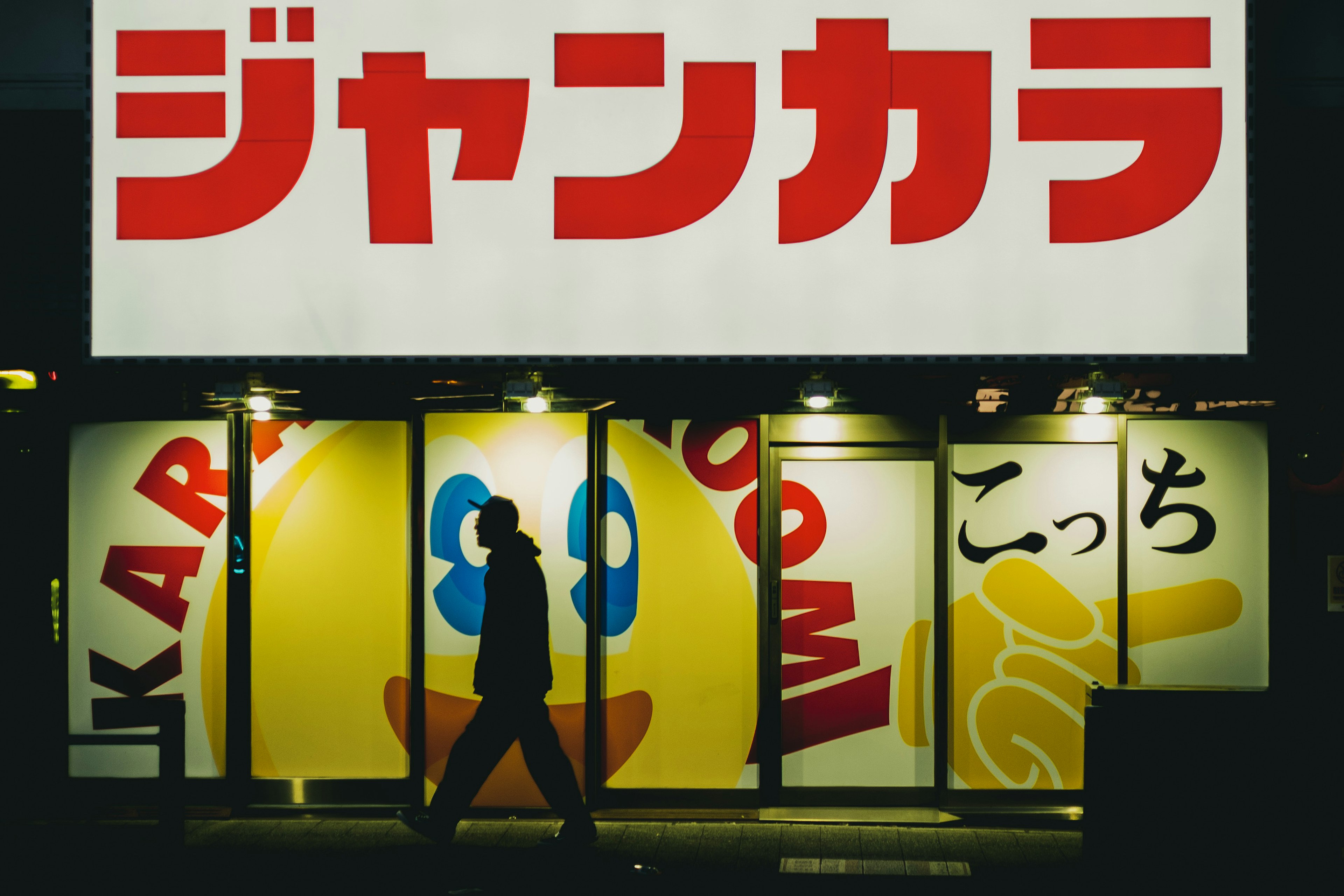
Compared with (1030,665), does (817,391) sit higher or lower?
higher

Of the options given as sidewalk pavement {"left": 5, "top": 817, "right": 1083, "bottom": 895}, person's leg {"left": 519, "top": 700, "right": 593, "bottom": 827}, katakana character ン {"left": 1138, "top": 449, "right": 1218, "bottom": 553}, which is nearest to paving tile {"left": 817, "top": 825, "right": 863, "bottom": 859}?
sidewalk pavement {"left": 5, "top": 817, "right": 1083, "bottom": 895}

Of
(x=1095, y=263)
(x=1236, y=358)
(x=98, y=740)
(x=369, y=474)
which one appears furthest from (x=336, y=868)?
(x=1236, y=358)

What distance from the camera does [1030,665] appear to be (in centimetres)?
677

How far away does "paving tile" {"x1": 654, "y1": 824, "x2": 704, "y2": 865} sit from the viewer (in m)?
6.16

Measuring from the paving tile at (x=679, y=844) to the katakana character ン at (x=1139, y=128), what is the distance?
14.8ft

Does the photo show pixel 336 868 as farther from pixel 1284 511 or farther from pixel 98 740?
pixel 1284 511

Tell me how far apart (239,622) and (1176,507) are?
6634 millimetres

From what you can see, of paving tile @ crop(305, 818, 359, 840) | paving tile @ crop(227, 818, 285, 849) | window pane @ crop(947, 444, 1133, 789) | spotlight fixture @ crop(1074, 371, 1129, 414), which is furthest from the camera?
window pane @ crop(947, 444, 1133, 789)

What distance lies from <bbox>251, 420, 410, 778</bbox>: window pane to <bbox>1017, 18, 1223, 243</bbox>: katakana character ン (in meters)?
5.04

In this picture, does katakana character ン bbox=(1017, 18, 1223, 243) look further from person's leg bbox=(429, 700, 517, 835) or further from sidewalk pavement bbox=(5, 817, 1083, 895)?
person's leg bbox=(429, 700, 517, 835)

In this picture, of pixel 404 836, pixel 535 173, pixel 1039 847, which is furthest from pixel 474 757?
pixel 1039 847

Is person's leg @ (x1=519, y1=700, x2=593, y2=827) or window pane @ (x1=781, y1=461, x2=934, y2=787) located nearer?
person's leg @ (x1=519, y1=700, x2=593, y2=827)

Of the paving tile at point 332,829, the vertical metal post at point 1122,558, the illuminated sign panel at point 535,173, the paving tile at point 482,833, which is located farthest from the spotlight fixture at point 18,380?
the vertical metal post at point 1122,558

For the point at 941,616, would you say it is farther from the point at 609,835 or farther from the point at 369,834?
the point at 369,834
